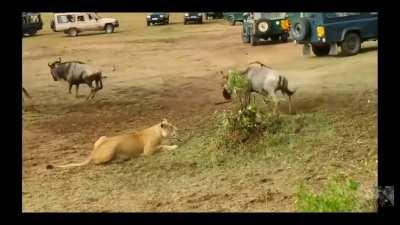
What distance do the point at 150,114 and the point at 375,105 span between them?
1.94 meters

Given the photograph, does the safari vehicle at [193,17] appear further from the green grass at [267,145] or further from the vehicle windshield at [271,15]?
the green grass at [267,145]

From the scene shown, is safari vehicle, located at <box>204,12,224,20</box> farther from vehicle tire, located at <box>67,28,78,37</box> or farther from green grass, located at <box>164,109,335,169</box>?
vehicle tire, located at <box>67,28,78,37</box>

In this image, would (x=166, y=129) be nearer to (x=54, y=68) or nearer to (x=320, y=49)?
(x=54, y=68)

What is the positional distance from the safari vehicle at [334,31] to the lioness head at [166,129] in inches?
53.9

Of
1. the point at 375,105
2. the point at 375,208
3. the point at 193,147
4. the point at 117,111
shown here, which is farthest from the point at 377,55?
the point at 117,111

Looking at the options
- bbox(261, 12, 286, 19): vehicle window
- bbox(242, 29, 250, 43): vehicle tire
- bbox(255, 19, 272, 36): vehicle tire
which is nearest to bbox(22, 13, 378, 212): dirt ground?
bbox(242, 29, 250, 43): vehicle tire

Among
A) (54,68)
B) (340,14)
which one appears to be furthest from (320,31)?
(54,68)

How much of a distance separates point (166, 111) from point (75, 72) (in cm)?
88

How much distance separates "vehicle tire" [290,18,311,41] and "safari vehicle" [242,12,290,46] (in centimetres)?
6

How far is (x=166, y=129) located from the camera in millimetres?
5668

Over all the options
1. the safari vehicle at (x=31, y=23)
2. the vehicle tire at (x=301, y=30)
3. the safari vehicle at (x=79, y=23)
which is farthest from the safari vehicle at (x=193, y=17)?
the safari vehicle at (x=31, y=23)

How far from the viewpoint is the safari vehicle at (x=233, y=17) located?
555 centimetres
